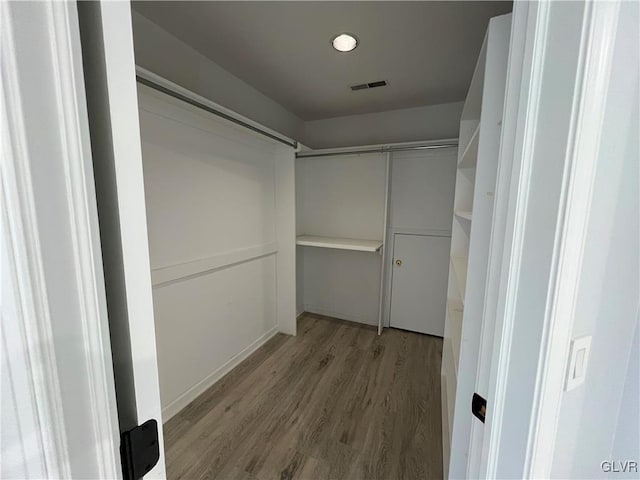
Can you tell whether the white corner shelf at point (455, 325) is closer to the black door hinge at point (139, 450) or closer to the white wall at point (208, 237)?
the black door hinge at point (139, 450)

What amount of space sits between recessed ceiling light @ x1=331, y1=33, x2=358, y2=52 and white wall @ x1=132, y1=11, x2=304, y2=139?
3.17ft

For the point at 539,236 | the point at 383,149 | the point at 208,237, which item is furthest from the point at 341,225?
the point at 539,236

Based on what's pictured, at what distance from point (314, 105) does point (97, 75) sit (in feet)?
9.20

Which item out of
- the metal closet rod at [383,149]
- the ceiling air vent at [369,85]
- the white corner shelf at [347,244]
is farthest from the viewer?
the white corner shelf at [347,244]

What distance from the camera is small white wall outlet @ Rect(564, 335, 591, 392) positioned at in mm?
592

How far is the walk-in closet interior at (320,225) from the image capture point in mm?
1517

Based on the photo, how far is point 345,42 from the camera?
179 cm

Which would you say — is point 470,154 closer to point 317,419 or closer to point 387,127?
point 387,127

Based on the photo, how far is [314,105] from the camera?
9.59 feet

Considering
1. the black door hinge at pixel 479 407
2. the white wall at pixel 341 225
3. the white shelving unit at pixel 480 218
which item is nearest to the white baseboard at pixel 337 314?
the white wall at pixel 341 225

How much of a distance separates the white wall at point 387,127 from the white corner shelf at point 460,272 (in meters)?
1.54

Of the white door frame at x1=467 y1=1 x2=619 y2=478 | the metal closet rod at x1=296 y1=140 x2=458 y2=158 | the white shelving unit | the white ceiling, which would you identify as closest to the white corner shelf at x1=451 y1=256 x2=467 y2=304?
the white shelving unit

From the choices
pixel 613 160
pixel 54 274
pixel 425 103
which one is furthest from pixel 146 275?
pixel 425 103

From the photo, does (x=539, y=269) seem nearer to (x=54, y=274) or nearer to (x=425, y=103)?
(x=54, y=274)
